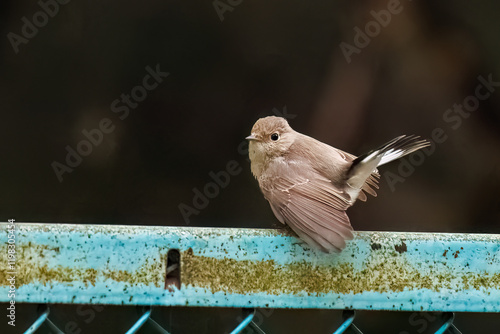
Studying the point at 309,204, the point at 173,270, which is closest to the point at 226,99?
the point at 309,204

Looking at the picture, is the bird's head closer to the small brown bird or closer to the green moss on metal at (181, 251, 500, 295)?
the small brown bird

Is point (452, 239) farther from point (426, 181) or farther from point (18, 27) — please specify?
point (18, 27)

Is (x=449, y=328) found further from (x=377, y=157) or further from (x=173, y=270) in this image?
(x=377, y=157)

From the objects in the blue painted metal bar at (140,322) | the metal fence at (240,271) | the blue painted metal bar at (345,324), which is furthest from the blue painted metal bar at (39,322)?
the blue painted metal bar at (345,324)

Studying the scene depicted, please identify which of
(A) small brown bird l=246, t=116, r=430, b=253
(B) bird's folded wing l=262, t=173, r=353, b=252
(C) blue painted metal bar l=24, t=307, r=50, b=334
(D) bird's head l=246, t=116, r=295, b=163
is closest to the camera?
(C) blue painted metal bar l=24, t=307, r=50, b=334

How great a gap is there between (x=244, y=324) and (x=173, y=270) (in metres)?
0.23

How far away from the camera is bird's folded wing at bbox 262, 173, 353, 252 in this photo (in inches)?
96.3

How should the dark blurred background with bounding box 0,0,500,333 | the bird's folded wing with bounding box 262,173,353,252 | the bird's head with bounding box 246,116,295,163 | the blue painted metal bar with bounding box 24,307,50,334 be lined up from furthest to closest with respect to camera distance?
the dark blurred background with bounding box 0,0,500,333 → the bird's head with bounding box 246,116,295,163 → the bird's folded wing with bounding box 262,173,353,252 → the blue painted metal bar with bounding box 24,307,50,334

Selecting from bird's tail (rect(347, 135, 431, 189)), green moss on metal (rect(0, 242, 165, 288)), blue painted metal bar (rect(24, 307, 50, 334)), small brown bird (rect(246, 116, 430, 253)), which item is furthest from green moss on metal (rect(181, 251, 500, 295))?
bird's tail (rect(347, 135, 431, 189))

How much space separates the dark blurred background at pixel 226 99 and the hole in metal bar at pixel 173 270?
234 centimetres

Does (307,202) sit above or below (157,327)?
above

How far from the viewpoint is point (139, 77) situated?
4.21 metres

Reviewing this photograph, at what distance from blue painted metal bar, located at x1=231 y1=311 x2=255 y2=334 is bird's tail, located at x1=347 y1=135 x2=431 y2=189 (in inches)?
53.0

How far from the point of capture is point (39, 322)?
1.69 metres
